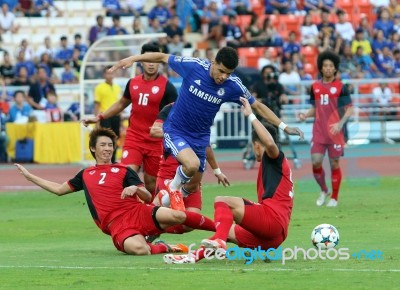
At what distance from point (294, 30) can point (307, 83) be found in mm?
5213

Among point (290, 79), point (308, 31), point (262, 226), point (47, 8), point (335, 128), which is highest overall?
point (262, 226)

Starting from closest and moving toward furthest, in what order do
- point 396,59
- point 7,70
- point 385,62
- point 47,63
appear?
1. point 7,70
2. point 47,63
3. point 385,62
4. point 396,59

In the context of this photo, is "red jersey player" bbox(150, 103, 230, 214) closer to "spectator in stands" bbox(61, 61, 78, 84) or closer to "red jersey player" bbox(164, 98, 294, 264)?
"red jersey player" bbox(164, 98, 294, 264)

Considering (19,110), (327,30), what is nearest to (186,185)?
(19,110)

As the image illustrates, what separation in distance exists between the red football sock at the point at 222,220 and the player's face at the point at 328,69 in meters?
7.77

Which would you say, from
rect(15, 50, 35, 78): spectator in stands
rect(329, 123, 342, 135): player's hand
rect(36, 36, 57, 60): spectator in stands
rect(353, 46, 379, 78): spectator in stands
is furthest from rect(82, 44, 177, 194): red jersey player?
rect(353, 46, 379, 78): spectator in stands

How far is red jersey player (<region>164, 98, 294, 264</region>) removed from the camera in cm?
1220

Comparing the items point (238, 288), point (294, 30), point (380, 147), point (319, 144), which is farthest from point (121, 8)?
point (238, 288)

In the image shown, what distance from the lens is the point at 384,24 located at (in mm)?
40781

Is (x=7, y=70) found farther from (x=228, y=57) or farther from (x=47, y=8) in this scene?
(x=228, y=57)

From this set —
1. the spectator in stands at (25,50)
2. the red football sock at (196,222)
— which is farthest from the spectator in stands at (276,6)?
the red football sock at (196,222)

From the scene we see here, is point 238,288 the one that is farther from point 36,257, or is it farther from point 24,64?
point 24,64

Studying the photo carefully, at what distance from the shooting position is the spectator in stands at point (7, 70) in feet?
107

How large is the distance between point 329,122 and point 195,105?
6.16 m
